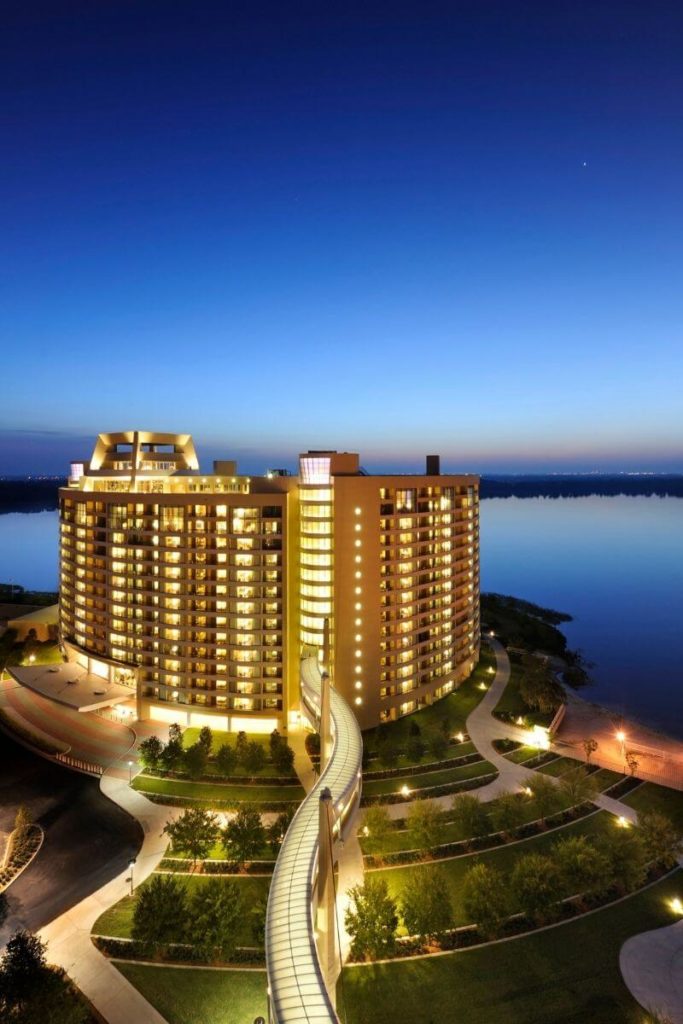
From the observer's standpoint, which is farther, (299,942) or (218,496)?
(218,496)

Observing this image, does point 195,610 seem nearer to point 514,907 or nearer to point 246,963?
point 246,963

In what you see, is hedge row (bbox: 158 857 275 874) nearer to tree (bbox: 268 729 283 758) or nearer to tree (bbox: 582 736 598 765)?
tree (bbox: 268 729 283 758)

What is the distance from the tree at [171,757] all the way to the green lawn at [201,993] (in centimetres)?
2066

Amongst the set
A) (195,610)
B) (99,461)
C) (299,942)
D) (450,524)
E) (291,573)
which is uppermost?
(99,461)

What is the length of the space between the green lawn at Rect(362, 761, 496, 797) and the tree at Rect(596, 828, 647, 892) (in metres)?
15.2

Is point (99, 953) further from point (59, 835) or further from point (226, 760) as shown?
point (226, 760)

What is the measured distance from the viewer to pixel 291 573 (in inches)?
2520

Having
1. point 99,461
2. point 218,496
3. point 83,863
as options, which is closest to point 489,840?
point 83,863

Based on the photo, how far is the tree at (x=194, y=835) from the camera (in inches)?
1566

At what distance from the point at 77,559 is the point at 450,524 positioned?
4988cm

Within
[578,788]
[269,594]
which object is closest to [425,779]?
[578,788]

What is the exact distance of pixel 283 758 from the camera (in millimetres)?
52750

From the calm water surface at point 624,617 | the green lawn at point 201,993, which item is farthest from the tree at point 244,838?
the calm water surface at point 624,617

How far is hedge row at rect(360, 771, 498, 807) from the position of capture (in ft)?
160
